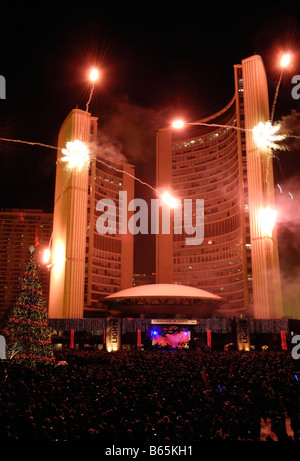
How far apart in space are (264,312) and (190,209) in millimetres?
45528

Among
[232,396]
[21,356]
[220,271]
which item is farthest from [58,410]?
[220,271]

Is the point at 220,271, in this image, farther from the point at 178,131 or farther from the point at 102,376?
the point at 102,376

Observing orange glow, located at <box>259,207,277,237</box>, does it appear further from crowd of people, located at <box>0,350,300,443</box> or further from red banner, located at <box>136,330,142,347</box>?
crowd of people, located at <box>0,350,300,443</box>

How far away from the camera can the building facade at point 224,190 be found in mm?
56375

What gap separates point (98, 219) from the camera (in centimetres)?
9944

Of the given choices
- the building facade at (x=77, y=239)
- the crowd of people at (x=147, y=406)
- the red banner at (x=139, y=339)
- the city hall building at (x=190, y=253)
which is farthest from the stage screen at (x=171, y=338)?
the crowd of people at (x=147, y=406)

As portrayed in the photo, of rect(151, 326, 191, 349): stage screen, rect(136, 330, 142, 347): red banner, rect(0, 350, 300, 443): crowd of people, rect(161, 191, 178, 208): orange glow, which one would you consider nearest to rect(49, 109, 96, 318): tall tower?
rect(136, 330, 142, 347): red banner

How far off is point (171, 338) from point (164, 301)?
7.32 metres

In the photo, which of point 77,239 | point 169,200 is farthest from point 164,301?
point 169,200

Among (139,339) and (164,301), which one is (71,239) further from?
(139,339)

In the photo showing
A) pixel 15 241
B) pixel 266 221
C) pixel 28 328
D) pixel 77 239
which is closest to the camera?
pixel 28 328

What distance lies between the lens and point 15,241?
17338cm

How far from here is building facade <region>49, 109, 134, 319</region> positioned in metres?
61.1
